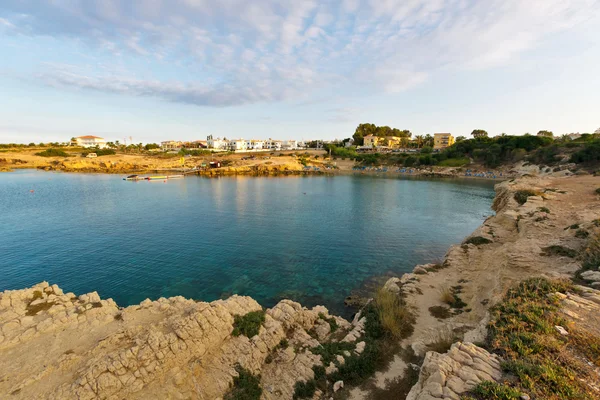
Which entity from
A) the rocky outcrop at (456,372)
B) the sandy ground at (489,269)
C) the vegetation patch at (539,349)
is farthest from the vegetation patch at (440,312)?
the rocky outcrop at (456,372)

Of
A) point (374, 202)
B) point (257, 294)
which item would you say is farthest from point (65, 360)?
point (374, 202)

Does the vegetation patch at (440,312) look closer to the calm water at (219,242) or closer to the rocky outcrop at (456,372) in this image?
the calm water at (219,242)

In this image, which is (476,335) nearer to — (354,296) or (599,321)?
(599,321)

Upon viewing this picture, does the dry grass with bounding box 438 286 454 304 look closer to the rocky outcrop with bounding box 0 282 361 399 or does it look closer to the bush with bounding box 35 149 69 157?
the rocky outcrop with bounding box 0 282 361 399

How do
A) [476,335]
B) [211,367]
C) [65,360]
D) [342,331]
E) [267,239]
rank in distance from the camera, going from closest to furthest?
[476,335], [65,360], [211,367], [342,331], [267,239]

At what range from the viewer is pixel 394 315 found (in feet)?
47.1

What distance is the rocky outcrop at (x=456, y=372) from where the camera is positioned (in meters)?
7.14

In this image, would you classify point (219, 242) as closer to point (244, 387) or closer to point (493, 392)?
point (244, 387)

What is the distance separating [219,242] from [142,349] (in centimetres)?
2205

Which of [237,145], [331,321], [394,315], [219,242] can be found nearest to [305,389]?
[331,321]

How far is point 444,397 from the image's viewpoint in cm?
698

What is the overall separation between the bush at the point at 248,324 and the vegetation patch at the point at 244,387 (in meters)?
1.58

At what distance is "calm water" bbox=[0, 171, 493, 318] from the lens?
73.4ft

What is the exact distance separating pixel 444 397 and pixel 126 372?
419 inches
